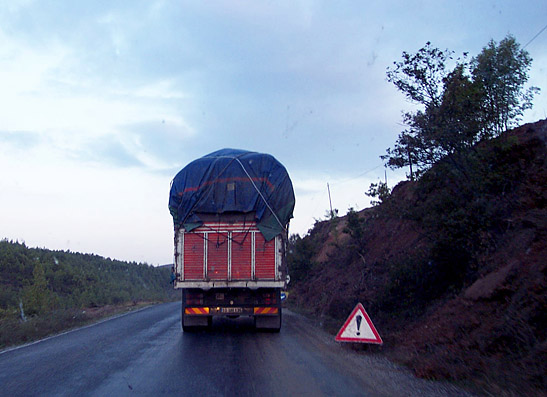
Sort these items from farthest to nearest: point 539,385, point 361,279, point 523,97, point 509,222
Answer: point 361,279
point 523,97
point 509,222
point 539,385

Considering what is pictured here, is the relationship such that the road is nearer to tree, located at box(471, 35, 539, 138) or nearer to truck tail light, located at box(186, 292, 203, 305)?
truck tail light, located at box(186, 292, 203, 305)

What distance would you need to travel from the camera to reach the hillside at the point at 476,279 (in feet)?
26.3

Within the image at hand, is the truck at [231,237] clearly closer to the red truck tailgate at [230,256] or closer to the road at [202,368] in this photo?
the red truck tailgate at [230,256]

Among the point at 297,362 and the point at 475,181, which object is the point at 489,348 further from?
the point at 475,181

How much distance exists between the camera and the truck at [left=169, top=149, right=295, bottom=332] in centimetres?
1334

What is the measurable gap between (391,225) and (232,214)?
14.3 m

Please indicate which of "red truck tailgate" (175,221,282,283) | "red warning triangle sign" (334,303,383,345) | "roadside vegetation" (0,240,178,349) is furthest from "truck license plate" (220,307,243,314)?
"roadside vegetation" (0,240,178,349)

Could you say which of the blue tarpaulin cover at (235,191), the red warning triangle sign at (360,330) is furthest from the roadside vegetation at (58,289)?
the red warning triangle sign at (360,330)

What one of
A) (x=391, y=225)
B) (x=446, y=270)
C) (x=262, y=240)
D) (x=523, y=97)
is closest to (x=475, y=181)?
(x=446, y=270)

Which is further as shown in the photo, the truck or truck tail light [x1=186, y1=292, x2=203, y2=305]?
truck tail light [x1=186, y1=292, x2=203, y2=305]

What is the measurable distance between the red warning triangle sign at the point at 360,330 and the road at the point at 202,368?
385 millimetres

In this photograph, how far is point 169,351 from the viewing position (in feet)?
35.7

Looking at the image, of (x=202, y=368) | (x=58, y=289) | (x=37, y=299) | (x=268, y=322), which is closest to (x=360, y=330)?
(x=202, y=368)

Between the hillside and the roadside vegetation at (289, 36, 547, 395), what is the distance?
0.09 feet
